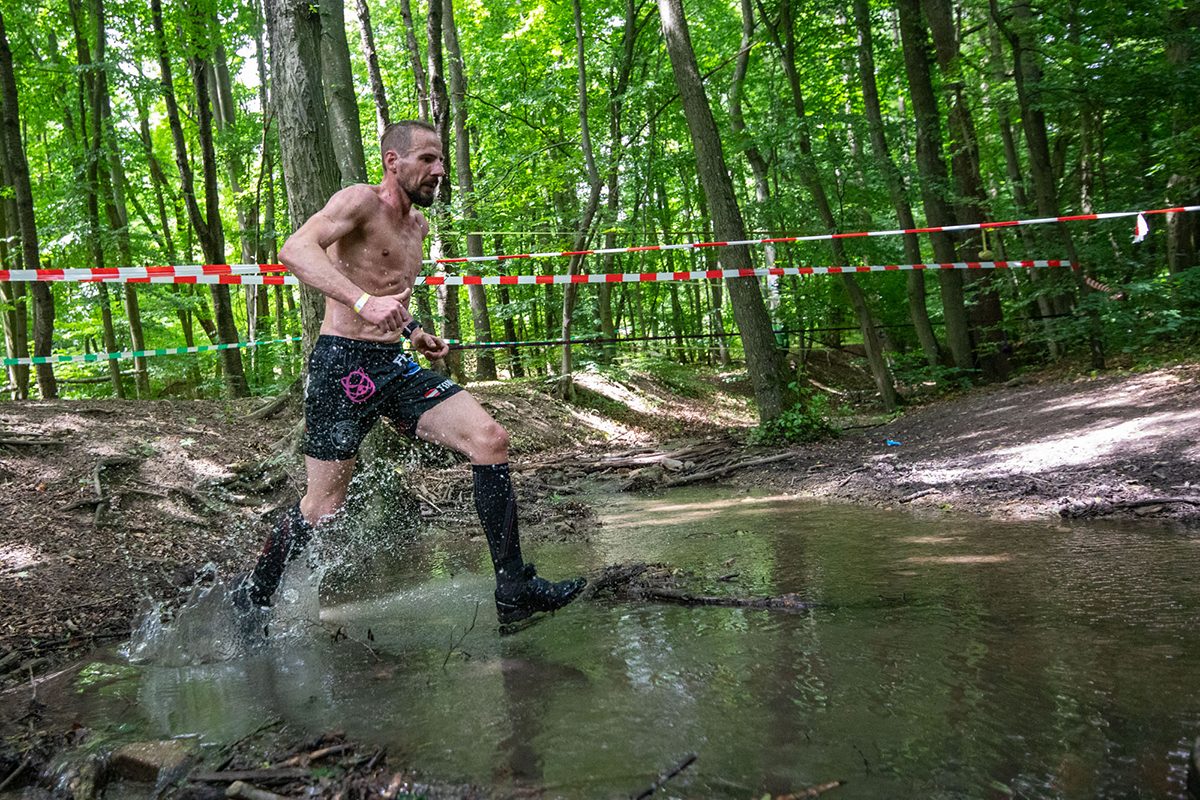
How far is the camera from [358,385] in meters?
3.64

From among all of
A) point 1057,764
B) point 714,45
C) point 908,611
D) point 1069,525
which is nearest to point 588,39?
point 714,45

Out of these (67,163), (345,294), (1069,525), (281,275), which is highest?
(67,163)

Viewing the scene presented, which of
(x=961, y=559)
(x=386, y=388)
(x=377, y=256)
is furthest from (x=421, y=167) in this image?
(x=961, y=559)

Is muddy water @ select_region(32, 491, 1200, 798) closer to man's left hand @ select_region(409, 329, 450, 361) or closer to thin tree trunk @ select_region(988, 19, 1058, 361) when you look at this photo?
man's left hand @ select_region(409, 329, 450, 361)

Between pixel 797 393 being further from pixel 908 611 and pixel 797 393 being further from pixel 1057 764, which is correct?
pixel 1057 764

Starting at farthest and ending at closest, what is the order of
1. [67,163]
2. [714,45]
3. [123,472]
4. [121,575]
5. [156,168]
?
[714,45] → [156,168] → [67,163] → [123,472] → [121,575]

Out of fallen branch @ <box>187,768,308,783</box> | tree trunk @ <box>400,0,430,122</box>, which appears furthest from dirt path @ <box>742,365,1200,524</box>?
tree trunk @ <box>400,0,430,122</box>

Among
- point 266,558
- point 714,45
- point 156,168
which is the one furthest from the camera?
point 714,45

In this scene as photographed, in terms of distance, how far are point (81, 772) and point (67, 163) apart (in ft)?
49.1

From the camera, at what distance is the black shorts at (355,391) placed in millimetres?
3646

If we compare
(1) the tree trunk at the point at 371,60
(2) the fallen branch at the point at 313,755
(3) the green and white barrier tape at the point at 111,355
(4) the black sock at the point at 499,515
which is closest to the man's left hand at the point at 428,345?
(4) the black sock at the point at 499,515

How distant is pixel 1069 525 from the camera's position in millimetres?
4762

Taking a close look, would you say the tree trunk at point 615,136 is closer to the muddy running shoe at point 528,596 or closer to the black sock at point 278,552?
the black sock at point 278,552

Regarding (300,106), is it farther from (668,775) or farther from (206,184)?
(206,184)
